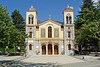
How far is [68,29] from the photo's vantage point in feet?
112

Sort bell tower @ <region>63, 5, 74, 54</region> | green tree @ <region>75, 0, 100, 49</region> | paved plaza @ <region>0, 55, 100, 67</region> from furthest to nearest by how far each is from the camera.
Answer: bell tower @ <region>63, 5, 74, 54</region>
green tree @ <region>75, 0, 100, 49</region>
paved plaza @ <region>0, 55, 100, 67</region>

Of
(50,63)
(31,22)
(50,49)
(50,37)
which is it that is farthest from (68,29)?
(50,63)

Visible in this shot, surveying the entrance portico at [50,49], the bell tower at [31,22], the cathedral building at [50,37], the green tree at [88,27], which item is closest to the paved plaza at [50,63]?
the green tree at [88,27]

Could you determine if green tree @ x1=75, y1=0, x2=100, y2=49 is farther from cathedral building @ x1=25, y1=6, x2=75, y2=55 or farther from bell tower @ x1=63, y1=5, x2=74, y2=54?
cathedral building @ x1=25, y1=6, x2=75, y2=55

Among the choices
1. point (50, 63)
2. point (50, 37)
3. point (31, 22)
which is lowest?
point (50, 63)

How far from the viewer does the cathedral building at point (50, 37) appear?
33.4m

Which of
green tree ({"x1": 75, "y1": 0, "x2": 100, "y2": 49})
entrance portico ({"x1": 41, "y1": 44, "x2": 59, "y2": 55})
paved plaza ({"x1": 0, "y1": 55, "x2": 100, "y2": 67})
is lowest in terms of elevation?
paved plaza ({"x1": 0, "y1": 55, "x2": 100, "y2": 67})

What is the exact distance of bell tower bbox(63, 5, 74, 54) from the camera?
33.2 metres

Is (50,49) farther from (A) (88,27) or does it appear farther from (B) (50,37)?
(A) (88,27)

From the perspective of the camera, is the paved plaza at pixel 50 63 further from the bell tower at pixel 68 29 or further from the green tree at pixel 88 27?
the bell tower at pixel 68 29

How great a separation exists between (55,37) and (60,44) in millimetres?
2369

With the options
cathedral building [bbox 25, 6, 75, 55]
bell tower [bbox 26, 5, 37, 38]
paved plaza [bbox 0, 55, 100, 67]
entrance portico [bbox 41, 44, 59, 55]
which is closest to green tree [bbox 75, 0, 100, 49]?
cathedral building [bbox 25, 6, 75, 55]

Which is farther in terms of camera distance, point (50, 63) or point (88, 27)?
point (88, 27)

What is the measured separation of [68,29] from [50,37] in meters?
5.49
